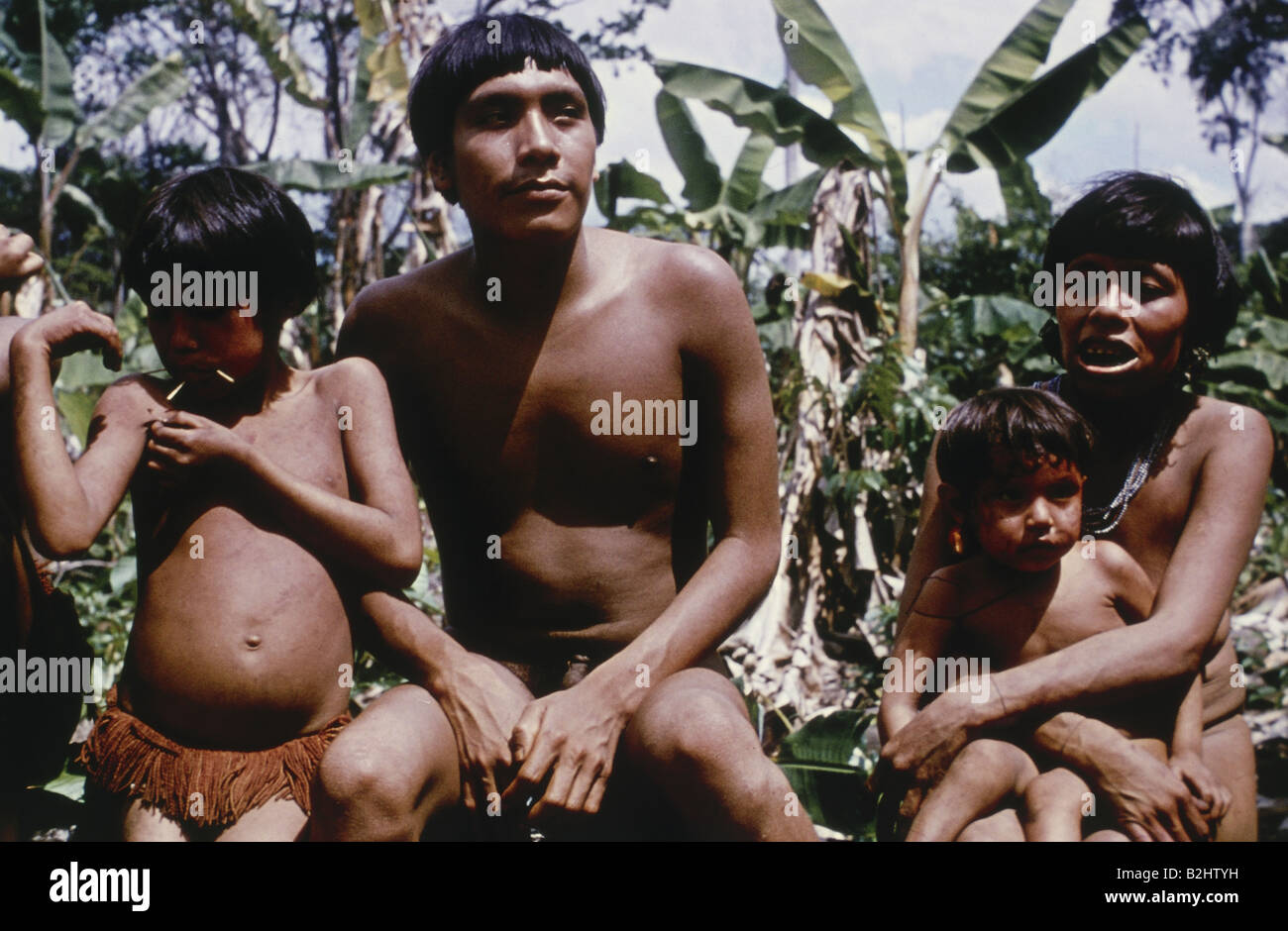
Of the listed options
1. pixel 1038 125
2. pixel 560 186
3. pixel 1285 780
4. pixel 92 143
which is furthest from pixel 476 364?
pixel 92 143

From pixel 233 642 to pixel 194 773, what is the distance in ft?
0.69

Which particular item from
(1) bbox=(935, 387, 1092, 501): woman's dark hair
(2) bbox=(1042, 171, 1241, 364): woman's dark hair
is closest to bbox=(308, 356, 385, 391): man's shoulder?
(1) bbox=(935, 387, 1092, 501): woman's dark hair

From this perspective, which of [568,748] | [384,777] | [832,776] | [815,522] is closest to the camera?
[384,777]

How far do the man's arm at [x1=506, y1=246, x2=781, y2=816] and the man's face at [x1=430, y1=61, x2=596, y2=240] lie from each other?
259 millimetres

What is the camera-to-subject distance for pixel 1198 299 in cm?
205

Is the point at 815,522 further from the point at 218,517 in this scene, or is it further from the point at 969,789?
the point at 218,517

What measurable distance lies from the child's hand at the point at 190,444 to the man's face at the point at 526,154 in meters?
0.57

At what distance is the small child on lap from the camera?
1804 millimetres

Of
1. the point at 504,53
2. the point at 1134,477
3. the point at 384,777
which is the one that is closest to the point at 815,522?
the point at 1134,477

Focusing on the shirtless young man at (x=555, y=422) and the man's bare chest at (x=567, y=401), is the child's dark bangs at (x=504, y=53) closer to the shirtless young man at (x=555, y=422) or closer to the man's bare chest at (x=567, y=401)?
the shirtless young man at (x=555, y=422)

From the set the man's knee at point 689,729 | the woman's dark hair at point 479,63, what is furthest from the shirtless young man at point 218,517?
the man's knee at point 689,729

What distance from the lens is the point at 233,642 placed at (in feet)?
5.86

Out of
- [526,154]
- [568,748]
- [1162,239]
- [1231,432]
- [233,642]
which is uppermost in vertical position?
[526,154]
